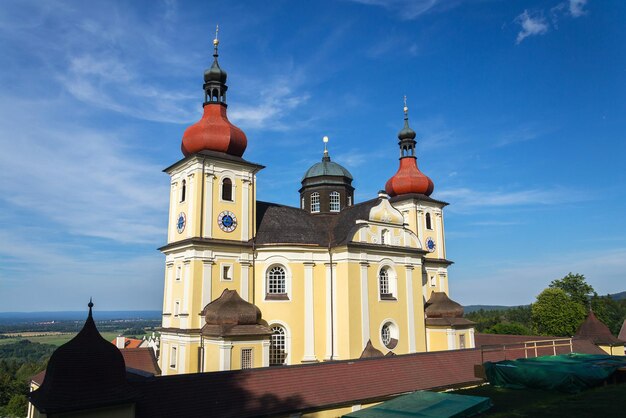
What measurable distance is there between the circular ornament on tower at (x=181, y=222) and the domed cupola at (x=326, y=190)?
10759 millimetres

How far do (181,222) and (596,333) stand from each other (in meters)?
35.2

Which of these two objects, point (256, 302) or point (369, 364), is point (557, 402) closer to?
point (369, 364)

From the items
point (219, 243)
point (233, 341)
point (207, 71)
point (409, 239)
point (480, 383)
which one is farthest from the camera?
point (409, 239)

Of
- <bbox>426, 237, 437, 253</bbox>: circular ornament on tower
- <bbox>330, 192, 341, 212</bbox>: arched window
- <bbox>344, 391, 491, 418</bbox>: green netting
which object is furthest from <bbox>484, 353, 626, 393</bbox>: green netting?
<bbox>426, 237, 437, 253</bbox>: circular ornament on tower

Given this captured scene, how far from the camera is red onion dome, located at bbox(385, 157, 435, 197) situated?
40.2 meters

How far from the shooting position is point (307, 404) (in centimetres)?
1664

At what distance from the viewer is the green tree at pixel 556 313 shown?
50375 mm

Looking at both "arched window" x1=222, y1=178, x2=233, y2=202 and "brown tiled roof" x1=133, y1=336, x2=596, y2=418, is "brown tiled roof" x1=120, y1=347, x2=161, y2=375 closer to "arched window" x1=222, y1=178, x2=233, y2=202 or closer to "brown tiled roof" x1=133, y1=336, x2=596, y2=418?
"arched window" x1=222, y1=178, x2=233, y2=202

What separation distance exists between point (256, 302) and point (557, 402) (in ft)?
57.4

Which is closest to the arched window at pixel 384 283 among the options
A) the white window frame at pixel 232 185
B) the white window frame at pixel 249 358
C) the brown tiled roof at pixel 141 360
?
A: the white window frame at pixel 249 358

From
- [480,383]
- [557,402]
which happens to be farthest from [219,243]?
[557,402]

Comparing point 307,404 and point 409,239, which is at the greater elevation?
point 409,239

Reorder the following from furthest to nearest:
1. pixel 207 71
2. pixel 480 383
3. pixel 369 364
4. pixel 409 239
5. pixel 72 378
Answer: pixel 409 239, pixel 207 71, pixel 480 383, pixel 369 364, pixel 72 378

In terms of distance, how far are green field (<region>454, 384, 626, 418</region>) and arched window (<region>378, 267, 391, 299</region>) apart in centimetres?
1205
